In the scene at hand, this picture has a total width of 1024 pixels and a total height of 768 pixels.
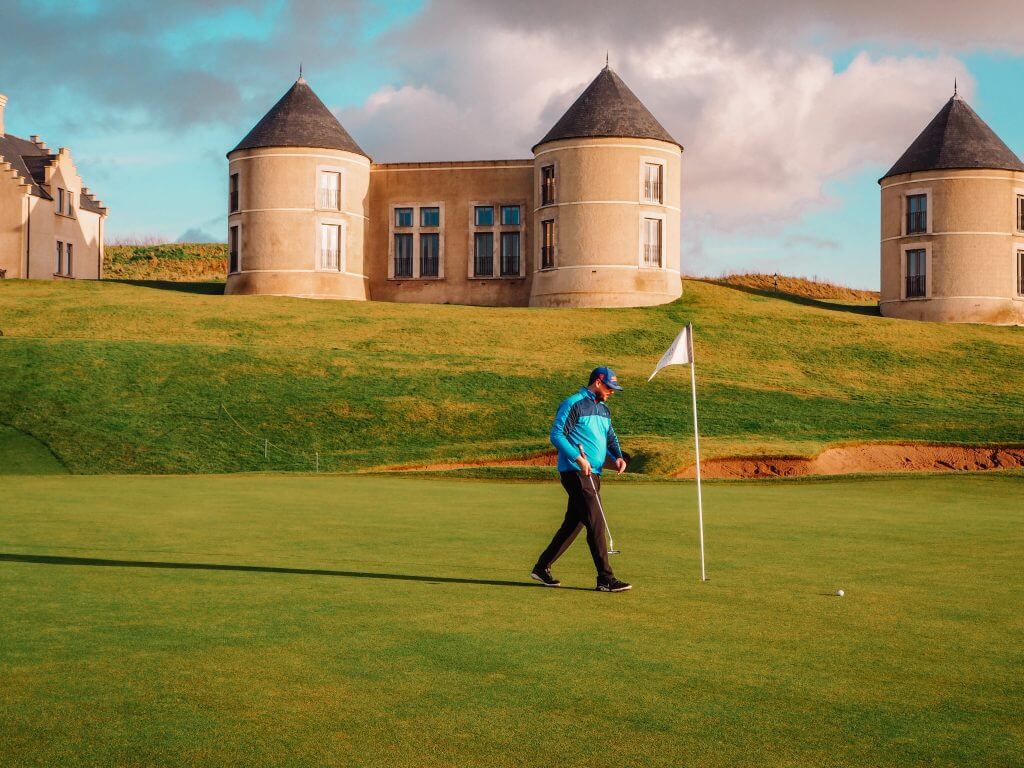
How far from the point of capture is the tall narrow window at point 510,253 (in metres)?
67.1

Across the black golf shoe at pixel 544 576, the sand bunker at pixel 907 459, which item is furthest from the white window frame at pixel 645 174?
the black golf shoe at pixel 544 576

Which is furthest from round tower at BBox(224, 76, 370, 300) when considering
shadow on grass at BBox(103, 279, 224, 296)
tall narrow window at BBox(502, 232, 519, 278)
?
tall narrow window at BBox(502, 232, 519, 278)

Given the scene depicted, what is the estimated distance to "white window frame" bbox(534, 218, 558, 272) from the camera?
Answer: 63.1 meters

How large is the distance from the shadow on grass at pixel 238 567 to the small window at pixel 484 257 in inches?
2191

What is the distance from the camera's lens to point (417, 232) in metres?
67.8

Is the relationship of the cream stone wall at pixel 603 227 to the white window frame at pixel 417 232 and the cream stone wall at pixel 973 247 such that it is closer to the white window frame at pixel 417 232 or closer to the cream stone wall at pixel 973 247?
the white window frame at pixel 417 232

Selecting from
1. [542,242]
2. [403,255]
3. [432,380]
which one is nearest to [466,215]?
[403,255]

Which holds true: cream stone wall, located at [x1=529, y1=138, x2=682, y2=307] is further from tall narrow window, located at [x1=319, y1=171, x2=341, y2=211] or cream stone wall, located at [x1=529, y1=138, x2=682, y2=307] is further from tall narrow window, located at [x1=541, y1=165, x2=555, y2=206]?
Result: tall narrow window, located at [x1=319, y1=171, x2=341, y2=211]

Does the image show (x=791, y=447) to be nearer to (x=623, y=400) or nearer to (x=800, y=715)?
(x=623, y=400)

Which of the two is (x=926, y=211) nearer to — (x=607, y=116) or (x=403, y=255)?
(x=607, y=116)

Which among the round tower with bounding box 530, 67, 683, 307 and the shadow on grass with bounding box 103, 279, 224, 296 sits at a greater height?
the round tower with bounding box 530, 67, 683, 307

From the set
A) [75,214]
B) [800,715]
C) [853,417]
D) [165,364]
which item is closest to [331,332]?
[165,364]

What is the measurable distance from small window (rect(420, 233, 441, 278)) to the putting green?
52.0 meters

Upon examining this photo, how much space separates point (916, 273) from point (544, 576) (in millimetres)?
58154
